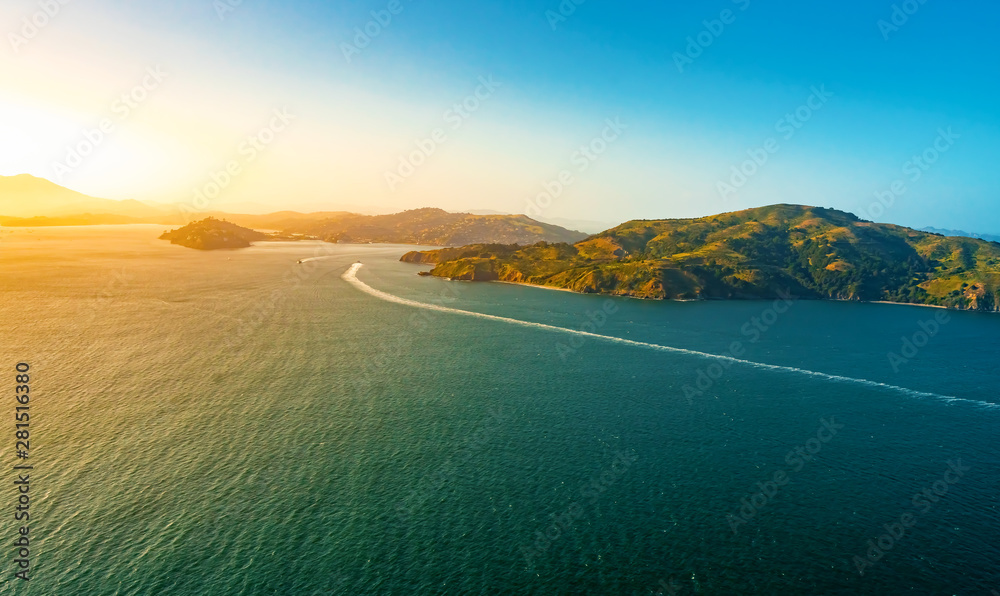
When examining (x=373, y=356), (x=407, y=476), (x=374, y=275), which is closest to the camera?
(x=407, y=476)

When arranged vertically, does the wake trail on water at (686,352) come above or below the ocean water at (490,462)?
above

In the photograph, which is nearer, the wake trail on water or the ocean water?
the ocean water

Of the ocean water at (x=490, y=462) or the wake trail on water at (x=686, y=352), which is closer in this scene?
the ocean water at (x=490, y=462)

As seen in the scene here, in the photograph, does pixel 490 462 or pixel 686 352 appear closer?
pixel 490 462

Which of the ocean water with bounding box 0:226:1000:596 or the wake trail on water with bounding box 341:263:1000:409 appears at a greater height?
the wake trail on water with bounding box 341:263:1000:409

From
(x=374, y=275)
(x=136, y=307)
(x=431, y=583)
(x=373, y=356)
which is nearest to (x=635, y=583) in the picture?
(x=431, y=583)

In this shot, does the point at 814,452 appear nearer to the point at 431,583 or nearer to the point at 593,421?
the point at 593,421

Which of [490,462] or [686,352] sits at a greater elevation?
[686,352]

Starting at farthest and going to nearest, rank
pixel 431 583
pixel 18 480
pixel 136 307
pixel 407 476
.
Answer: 1. pixel 136 307
2. pixel 407 476
3. pixel 18 480
4. pixel 431 583
